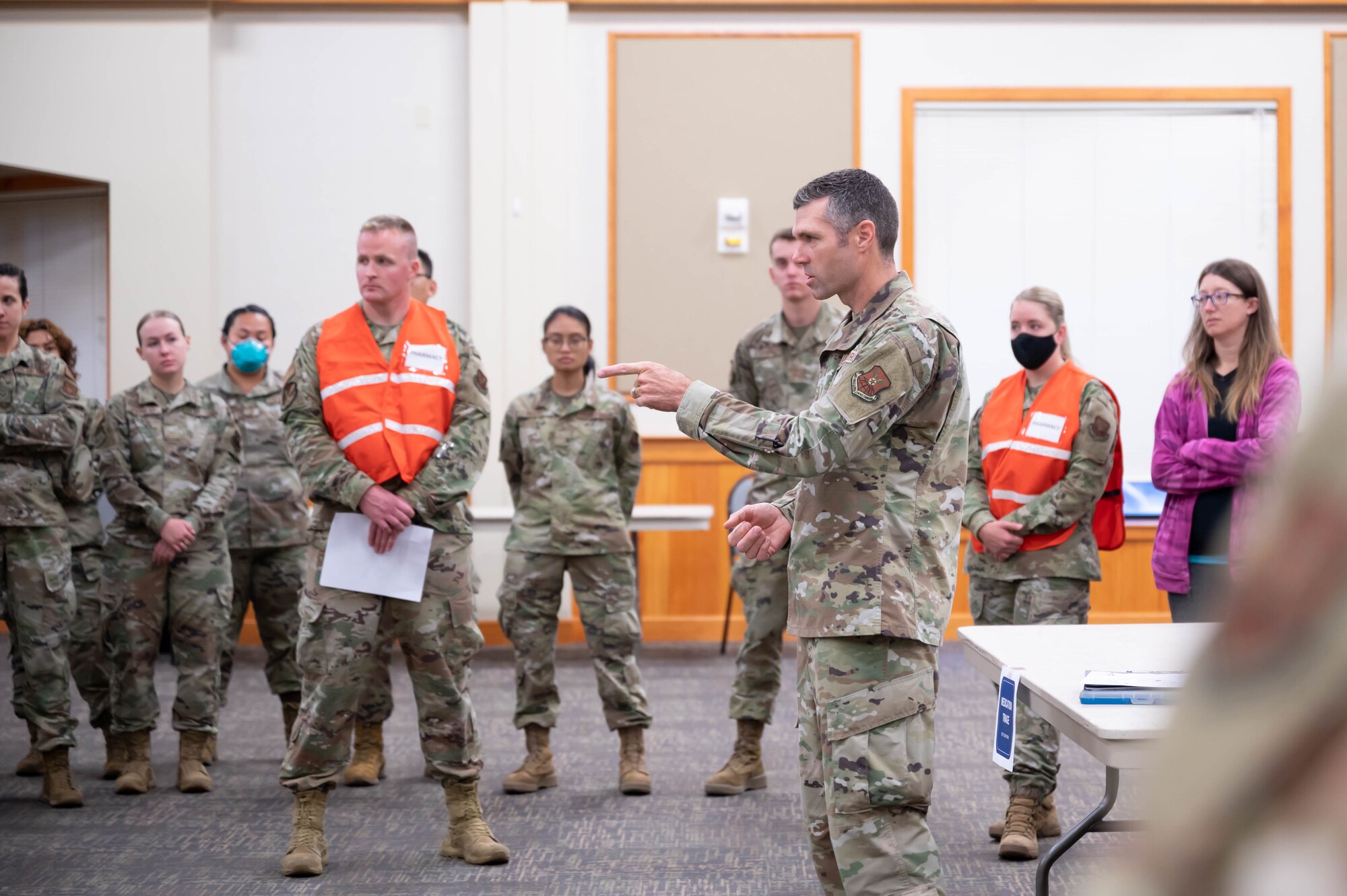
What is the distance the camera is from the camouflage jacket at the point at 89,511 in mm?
3900

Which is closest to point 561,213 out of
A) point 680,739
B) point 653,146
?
point 653,146

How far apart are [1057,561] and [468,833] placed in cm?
176

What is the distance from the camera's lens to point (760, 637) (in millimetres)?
3691

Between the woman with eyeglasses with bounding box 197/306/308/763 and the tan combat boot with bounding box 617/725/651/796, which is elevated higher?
the woman with eyeglasses with bounding box 197/306/308/763

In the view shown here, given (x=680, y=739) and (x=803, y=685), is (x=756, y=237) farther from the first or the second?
(x=803, y=685)

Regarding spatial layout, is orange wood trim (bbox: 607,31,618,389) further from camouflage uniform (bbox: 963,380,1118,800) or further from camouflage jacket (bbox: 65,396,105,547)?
camouflage uniform (bbox: 963,380,1118,800)

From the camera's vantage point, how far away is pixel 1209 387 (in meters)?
3.15

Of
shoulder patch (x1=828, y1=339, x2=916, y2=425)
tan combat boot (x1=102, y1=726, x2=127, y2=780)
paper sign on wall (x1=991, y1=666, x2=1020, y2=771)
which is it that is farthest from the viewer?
tan combat boot (x1=102, y1=726, x2=127, y2=780)

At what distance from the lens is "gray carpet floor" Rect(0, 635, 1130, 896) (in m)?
2.92

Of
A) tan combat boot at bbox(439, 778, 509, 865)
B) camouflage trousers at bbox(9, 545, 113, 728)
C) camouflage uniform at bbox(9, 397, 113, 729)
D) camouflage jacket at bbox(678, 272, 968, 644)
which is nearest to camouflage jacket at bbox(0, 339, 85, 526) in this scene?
camouflage uniform at bbox(9, 397, 113, 729)

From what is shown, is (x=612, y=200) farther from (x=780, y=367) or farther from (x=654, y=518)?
(x=780, y=367)

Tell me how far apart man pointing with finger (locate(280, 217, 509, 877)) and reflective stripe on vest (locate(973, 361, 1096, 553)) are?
1498 millimetres

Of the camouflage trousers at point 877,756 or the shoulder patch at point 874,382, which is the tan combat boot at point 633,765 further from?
the shoulder patch at point 874,382

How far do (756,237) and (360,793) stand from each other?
3.98 meters
